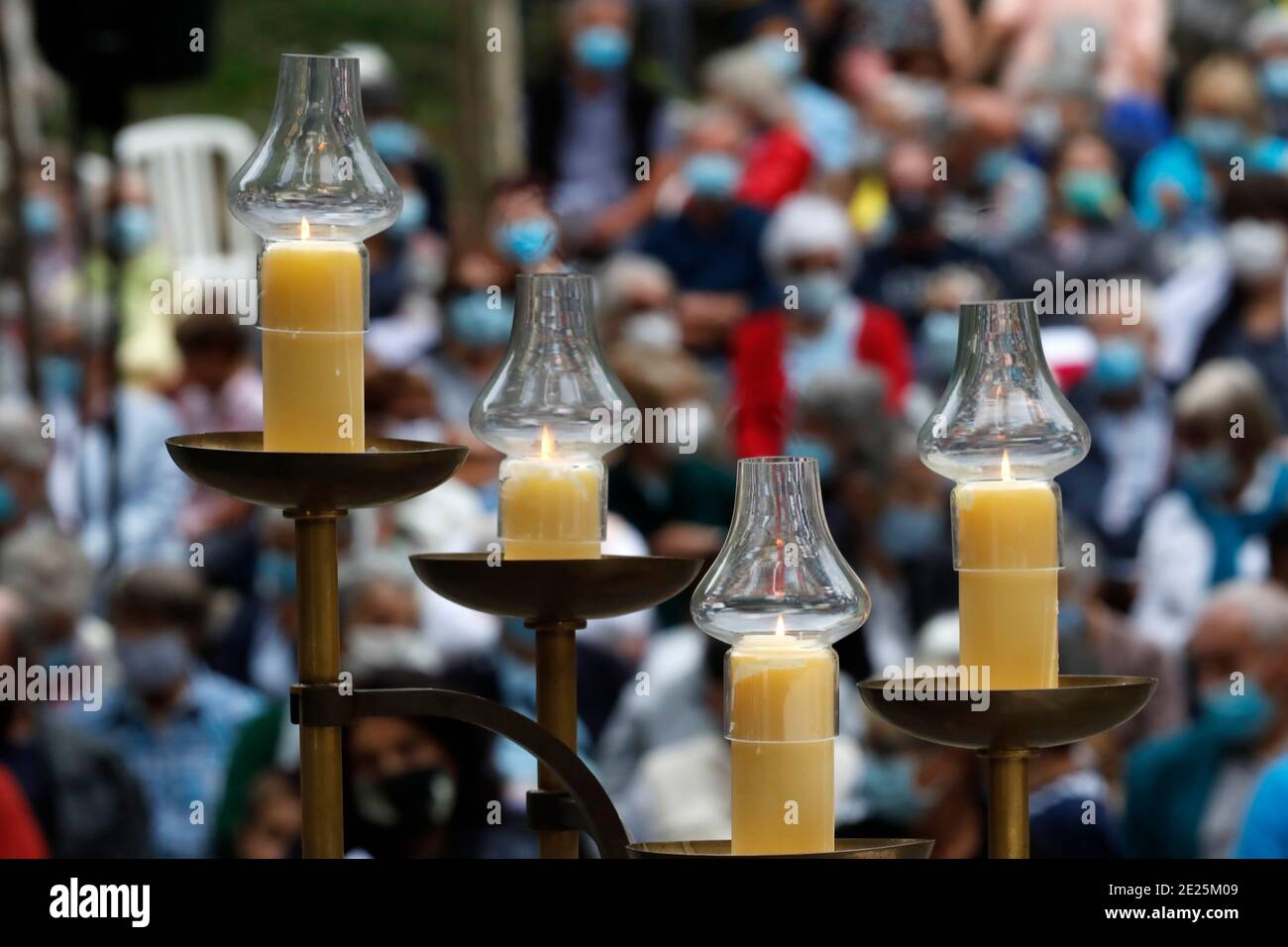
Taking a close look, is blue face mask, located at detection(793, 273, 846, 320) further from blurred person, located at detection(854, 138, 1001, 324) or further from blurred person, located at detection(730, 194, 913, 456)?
blurred person, located at detection(854, 138, 1001, 324)

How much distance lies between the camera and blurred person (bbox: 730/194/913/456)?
4.47m

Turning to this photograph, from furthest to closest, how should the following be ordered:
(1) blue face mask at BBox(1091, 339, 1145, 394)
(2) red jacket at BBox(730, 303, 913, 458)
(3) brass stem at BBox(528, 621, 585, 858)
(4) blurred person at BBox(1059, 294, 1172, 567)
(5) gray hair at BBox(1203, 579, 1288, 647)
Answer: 1. (1) blue face mask at BBox(1091, 339, 1145, 394)
2. (4) blurred person at BBox(1059, 294, 1172, 567)
3. (2) red jacket at BBox(730, 303, 913, 458)
4. (5) gray hair at BBox(1203, 579, 1288, 647)
5. (3) brass stem at BBox(528, 621, 585, 858)

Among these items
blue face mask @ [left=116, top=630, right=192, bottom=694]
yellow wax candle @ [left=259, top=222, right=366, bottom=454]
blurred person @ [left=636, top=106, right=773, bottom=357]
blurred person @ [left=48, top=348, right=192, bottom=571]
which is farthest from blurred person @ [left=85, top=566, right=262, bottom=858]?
yellow wax candle @ [left=259, top=222, right=366, bottom=454]

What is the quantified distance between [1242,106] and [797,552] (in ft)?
14.4

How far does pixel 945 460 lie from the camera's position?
1.07 metres

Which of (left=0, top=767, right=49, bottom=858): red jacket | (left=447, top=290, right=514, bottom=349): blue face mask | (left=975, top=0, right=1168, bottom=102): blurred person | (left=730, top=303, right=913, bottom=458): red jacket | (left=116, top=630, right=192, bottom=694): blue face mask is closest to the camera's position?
(left=0, top=767, right=49, bottom=858): red jacket

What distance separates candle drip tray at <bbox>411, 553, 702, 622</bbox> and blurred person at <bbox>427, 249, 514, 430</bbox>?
11.6ft

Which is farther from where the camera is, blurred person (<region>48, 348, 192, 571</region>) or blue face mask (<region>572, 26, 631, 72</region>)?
blue face mask (<region>572, 26, 631, 72</region>)

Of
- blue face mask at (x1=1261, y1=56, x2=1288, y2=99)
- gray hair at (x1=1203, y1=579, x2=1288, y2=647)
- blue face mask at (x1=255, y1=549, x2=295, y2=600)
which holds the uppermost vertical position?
blue face mask at (x1=1261, y1=56, x2=1288, y2=99)

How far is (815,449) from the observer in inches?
166

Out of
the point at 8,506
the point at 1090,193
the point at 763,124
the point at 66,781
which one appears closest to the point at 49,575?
the point at 8,506
